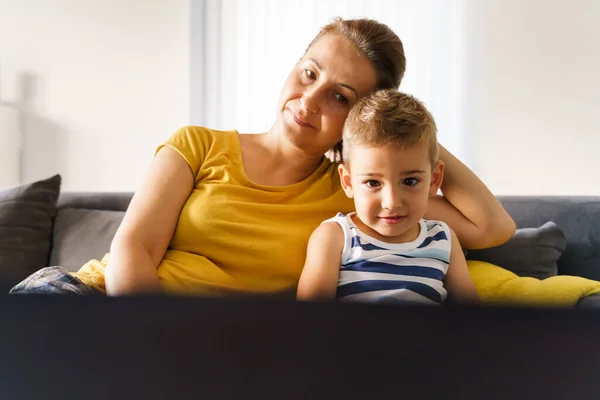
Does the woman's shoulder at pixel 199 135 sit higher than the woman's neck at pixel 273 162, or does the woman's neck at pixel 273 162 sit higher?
the woman's shoulder at pixel 199 135

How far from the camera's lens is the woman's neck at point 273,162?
1.33m

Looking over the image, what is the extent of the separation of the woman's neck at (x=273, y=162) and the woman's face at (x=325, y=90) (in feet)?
0.20

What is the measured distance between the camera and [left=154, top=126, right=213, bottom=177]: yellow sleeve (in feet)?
4.17

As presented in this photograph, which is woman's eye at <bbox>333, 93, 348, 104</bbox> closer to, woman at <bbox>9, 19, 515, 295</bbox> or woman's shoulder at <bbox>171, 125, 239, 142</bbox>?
woman at <bbox>9, 19, 515, 295</bbox>

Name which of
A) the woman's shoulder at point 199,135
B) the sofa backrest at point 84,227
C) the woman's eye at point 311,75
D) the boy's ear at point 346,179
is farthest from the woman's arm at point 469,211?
the sofa backrest at point 84,227

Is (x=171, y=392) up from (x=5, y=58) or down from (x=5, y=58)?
down

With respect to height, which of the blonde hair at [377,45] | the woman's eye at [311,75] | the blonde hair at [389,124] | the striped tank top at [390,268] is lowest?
the striped tank top at [390,268]

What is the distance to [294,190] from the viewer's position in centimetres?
134

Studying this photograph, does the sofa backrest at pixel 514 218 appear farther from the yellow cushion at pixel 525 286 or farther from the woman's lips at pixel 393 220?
the woman's lips at pixel 393 220

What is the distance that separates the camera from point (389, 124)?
1124mm

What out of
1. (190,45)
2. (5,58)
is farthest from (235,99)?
(5,58)

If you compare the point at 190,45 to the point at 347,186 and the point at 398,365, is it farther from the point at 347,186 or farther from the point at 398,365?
the point at 398,365

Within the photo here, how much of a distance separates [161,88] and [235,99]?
0.47m

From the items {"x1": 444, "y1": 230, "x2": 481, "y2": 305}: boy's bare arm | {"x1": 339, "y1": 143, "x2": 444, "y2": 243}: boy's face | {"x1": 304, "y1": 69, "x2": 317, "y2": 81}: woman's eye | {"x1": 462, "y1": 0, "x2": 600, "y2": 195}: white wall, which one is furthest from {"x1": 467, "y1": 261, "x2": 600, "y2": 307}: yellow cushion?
{"x1": 462, "y1": 0, "x2": 600, "y2": 195}: white wall
